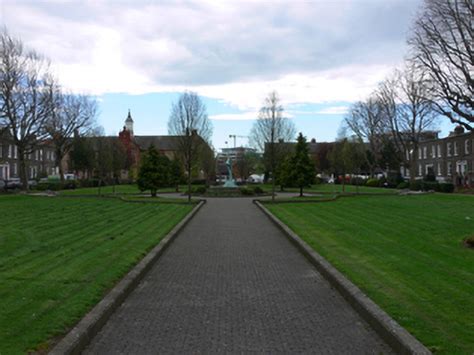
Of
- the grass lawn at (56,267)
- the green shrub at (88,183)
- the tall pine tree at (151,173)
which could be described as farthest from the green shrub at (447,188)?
the green shrub at (88,183)

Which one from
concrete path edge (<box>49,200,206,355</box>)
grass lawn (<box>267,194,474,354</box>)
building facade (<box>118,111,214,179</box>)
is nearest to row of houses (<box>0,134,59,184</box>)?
building facade (<box>118,111,214,179</box>)

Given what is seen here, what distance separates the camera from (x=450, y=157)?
66750 millimetres

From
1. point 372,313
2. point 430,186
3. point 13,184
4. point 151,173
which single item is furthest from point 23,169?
point 372,313

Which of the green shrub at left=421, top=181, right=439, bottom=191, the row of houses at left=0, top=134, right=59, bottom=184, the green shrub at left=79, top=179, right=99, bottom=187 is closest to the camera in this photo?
the green shrub at left=421, top=181, right=439, bottom=191

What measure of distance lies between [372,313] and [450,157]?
215 feet

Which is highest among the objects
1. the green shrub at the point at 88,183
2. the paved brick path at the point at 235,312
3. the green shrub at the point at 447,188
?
the green shrub at the point at 88,183

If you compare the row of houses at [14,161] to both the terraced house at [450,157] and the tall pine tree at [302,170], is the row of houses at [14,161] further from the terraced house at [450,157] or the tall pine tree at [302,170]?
the terraced house at [450,157]

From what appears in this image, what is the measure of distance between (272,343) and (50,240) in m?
9.02

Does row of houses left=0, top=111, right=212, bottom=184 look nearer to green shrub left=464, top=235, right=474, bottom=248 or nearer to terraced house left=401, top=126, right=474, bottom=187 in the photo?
terraced house left=401, top=126, right=474, bottom=187

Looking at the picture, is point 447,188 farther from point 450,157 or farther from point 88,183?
point 88,183

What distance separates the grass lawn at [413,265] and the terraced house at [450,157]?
38785 millimetres

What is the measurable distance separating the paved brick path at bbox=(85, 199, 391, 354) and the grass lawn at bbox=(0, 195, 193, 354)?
57 centimetres

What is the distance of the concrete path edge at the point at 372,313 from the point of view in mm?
5406

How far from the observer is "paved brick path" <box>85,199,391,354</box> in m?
5.91
